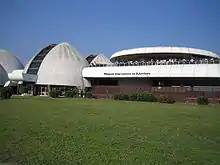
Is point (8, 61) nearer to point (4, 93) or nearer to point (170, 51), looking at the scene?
point (4, 93)

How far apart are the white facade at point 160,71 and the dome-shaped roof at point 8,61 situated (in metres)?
27.8

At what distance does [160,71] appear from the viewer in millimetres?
38688

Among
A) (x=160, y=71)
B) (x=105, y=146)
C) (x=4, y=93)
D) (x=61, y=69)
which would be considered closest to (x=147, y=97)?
(x=160, y=71)

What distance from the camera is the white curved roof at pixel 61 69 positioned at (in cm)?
4903

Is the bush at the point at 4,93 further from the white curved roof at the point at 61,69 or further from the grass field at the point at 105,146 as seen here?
the white curved roof at the point at 61,69

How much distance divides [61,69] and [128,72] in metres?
14.6

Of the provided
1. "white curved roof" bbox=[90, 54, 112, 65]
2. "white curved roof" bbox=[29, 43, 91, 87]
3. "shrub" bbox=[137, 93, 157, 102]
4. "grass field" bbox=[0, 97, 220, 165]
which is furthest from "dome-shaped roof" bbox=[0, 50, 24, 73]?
"grass field" bbox=[0, 97, 220, 165]

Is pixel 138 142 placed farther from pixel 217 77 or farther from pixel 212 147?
pixel 217 77

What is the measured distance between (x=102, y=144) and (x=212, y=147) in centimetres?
270

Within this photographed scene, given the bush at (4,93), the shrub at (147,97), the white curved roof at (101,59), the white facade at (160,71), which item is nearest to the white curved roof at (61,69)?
the white facade at (160,71)

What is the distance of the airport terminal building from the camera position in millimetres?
36219

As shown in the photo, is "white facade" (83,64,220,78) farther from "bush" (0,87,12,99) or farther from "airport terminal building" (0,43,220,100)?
"bush" (0,87,12,99)

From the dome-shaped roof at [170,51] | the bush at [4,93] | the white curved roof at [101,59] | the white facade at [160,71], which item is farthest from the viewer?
the white curved roof at [101,59]

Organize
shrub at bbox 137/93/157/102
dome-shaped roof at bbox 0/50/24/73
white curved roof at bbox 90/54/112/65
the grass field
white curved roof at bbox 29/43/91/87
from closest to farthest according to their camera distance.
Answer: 1. the grass field
2. shrub at bbox 137/93/157/102
3. white curved roof at bbox 29/43/91/87
4. white curved roof at bbox 90/54/112/65
5. dome-shaped roof at bbox 0/50/24/73
